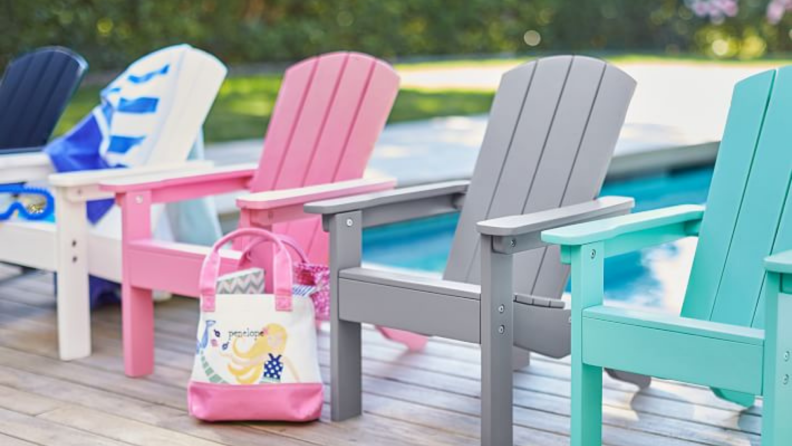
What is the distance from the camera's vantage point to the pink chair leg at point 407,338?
10.7ft

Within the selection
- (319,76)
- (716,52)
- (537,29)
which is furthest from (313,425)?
(716,52)

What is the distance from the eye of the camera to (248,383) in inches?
107

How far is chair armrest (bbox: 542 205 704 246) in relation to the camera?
7.34 feet

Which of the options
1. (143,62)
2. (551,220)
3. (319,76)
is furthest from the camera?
(143,62)

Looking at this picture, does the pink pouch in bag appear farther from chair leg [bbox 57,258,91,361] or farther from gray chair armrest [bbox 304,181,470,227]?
chair leg [bbox 57,258,91,361]

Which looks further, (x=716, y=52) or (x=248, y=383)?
(x=716, y=52)

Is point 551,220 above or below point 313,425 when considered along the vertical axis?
above

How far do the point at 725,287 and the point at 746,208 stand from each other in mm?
181

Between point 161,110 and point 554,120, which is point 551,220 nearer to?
point 554,120

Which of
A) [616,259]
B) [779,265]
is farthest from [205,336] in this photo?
[616,259]

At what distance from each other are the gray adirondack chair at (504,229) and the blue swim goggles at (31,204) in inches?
50.6

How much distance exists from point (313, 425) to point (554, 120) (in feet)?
3.31

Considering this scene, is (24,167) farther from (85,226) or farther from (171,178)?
(171,178)

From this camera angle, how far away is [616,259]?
18.1ft
